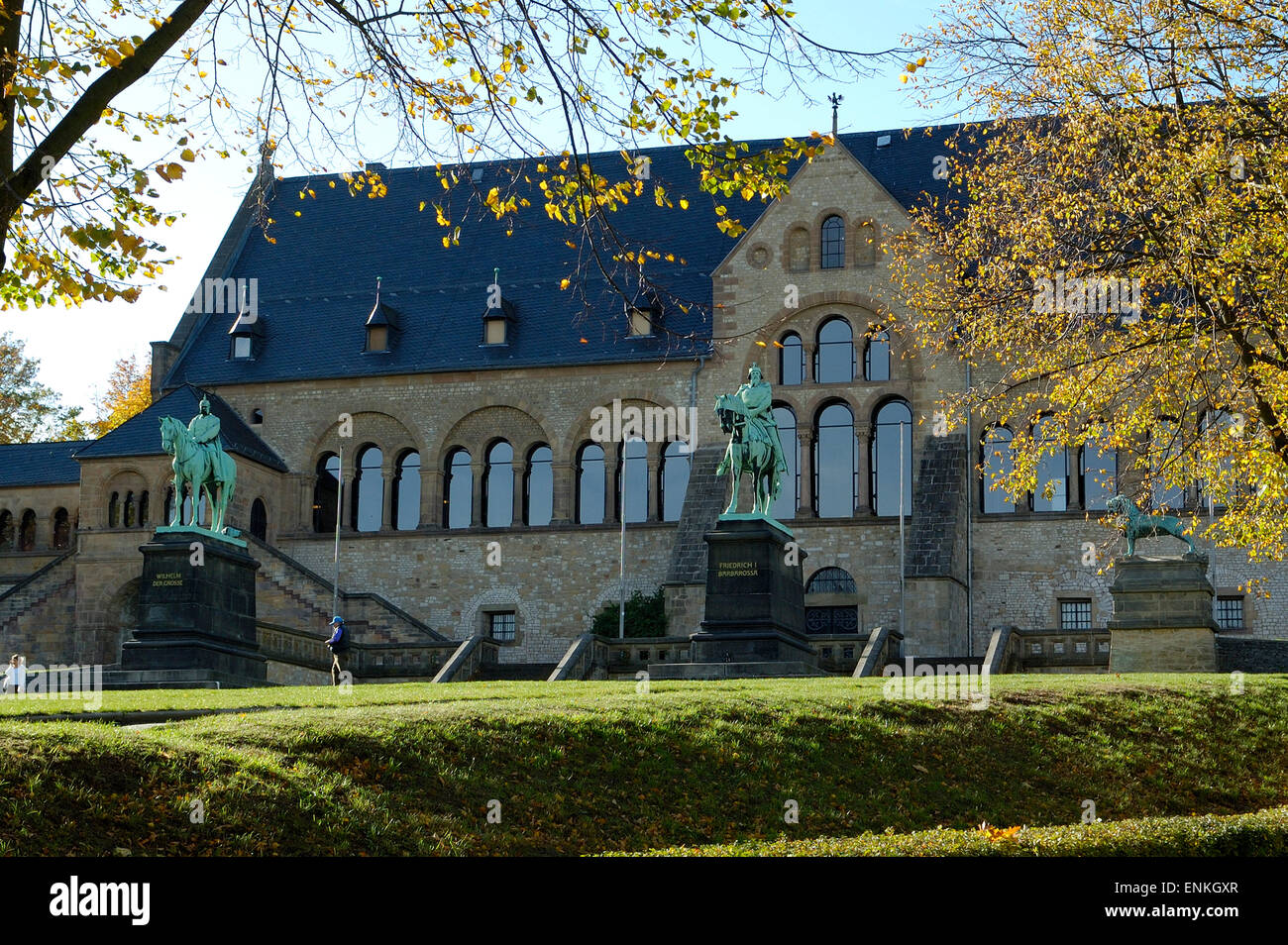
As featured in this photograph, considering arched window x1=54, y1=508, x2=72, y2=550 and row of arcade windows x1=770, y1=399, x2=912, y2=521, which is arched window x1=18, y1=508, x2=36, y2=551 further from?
row of arcade windows x1=770, y1=399, x2=912, y2=521

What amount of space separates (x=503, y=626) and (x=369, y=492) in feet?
20.7

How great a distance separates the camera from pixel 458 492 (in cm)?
4634

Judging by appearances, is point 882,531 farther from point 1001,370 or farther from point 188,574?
point 188,574

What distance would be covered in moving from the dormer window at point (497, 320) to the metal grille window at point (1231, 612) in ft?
68.7

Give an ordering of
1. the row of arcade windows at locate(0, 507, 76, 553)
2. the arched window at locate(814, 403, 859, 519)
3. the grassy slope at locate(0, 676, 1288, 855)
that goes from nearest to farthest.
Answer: the grassy slope at locate(0, 676, 1288, 855), the arched window at locate(814, 403, 859, 519), the row of arcade windows at locate(0, 507, 76, 553)

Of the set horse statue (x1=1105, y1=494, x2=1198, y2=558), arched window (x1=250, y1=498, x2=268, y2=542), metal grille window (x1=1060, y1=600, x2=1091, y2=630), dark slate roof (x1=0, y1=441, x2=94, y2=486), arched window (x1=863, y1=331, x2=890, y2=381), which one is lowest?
metal grille window (x1=1060, y1=600, x2=1091, y2=630)

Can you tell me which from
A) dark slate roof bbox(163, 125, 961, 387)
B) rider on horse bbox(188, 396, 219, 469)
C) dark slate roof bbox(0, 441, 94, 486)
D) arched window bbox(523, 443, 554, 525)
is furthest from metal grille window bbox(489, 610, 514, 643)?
dark slate roof bbox(0, 441, 94, 486)

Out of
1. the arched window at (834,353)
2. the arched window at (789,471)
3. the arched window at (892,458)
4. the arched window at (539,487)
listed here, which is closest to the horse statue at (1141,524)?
the arched window at (892,458)

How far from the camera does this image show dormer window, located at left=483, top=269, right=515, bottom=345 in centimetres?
4653

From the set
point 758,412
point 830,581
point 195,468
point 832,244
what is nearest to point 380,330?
point 832,244

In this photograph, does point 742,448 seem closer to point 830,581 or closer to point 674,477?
point 830,581

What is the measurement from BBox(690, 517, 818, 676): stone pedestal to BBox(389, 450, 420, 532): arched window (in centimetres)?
2020

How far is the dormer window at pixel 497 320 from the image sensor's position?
4653 cm

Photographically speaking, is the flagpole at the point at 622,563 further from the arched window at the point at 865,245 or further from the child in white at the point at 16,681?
the child in white at the point at 16,681
